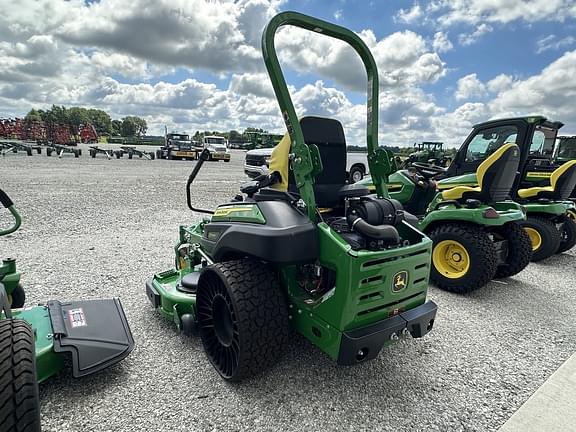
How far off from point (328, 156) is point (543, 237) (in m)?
4.63

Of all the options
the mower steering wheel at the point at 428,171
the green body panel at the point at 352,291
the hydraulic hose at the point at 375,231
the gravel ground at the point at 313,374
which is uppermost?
the mower steering wheel at the point at 428,171

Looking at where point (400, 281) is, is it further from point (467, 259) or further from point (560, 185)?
point (560, 185)

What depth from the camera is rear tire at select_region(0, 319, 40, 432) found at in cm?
153

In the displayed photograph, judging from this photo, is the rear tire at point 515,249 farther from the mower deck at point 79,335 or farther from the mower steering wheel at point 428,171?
the mower deck at point 79,335

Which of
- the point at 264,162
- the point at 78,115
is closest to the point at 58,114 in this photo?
the point at 78,115

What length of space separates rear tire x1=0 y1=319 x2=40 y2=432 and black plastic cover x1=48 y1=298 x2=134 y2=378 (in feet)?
1.63

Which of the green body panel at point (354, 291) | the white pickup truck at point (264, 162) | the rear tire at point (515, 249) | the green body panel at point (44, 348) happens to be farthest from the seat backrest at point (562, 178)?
the white pickup truck at point (264, 162)

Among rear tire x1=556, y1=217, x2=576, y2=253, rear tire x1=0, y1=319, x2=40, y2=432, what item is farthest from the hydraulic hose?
rear tire x1=556, y1=217, x2=576, y2=253

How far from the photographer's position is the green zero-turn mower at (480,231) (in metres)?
4.05

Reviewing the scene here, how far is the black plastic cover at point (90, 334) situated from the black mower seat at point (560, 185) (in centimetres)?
652

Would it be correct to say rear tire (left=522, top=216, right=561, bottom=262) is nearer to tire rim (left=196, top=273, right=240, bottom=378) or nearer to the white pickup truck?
tire rim (left=196, top=273, right=240, bottom=378)

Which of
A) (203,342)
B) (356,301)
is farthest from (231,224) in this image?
(356,301)

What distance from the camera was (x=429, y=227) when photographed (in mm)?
4703

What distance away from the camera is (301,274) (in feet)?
8.55
